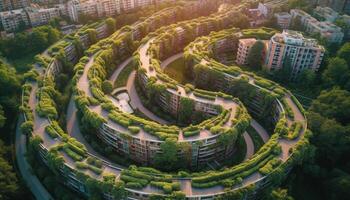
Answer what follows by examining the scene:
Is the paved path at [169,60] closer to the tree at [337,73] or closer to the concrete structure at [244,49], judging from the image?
the concrete structure at [244,49]

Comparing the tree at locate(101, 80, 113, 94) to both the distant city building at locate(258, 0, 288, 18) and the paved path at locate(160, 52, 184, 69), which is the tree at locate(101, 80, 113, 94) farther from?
the distant city building at locate(258, 0, 288, 18)

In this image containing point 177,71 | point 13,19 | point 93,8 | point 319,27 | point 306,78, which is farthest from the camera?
point 93,8

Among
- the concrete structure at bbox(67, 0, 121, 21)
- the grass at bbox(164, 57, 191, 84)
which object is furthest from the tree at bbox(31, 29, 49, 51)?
the grass at bbox(164, 57, 191, 84)

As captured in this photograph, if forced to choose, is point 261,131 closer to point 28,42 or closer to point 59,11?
point 28,42

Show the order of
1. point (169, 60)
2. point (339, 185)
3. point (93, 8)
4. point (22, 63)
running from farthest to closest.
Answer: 1. point (93, 8)
2. point (169, 60)
3. point (22, 63)
4. point (339, 185)

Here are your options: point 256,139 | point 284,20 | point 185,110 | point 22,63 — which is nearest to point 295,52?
point 284,20

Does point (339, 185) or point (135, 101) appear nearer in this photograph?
point (339, 185)

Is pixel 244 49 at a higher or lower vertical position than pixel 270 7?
lower

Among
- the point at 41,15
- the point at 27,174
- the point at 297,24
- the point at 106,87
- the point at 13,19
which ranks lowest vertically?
the point at 27,174
